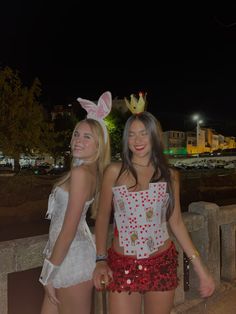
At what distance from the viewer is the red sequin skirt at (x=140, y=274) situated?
2.33 meters

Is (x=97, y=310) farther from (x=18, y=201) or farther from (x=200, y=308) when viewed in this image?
(x=18, y=201)

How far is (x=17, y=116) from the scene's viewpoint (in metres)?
26.1

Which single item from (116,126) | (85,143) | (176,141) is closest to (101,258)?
(85,143)

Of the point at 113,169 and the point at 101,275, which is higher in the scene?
the point at 113,169

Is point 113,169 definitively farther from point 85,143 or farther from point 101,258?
point 101,258

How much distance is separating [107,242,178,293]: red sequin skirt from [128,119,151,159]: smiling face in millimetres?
691

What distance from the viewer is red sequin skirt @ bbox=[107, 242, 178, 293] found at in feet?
7.64

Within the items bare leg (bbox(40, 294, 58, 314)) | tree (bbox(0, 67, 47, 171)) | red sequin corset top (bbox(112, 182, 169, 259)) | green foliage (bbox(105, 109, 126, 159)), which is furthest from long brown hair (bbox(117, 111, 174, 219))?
green foliage (bbox(105, 109, 126, 159))

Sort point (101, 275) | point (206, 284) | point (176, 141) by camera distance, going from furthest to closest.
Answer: point (176, 141) → point (206, 284) → point (101, 275)

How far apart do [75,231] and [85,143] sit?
578 mm

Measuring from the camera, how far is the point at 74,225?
220cm

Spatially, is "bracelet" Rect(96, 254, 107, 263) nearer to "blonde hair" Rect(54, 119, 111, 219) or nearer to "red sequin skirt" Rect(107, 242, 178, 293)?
"red sequin skirt" Rect(107, 242, 178, 293)

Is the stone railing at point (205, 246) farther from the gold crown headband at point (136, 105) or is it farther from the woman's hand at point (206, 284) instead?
the gold crown headband at point (136, 105)

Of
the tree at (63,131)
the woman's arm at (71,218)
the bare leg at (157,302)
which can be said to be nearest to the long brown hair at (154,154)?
the woman's arm at (71,218)
